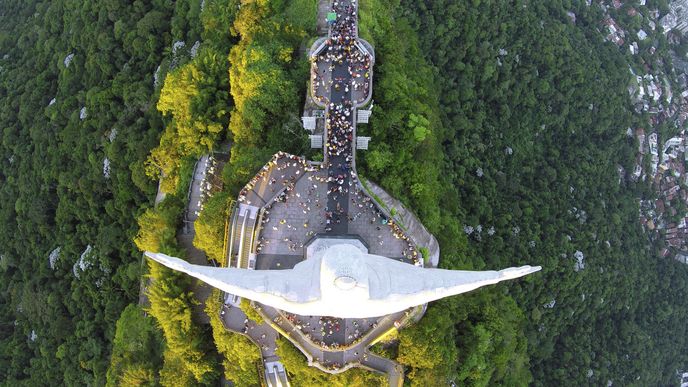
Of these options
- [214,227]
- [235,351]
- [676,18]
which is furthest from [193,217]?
[676,18]

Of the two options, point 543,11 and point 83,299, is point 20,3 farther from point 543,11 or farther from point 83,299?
point 543,11

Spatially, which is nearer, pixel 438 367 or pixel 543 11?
pixel 438 367

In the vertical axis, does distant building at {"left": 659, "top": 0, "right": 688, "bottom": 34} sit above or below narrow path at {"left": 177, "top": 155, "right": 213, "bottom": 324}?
above

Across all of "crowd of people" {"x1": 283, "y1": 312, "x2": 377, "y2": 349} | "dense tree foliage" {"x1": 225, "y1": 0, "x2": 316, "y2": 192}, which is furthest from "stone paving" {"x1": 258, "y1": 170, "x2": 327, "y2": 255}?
"crowd of people" {"x1": 283, "y1": 312, "x2": 377, "y2": 349}

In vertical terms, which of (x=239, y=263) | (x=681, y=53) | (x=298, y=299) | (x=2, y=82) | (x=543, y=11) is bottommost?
(x=239, y=263)

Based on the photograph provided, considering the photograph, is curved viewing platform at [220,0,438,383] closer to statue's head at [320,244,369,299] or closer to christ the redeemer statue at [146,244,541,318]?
christ the redeemer statue at [146,244,541,318]

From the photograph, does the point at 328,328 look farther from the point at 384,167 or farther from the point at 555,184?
the point at 555,184

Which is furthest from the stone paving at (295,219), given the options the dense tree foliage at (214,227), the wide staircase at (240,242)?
the dense tree foliage at (214,227)

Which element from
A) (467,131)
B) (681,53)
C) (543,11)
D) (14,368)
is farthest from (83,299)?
(681,53)
